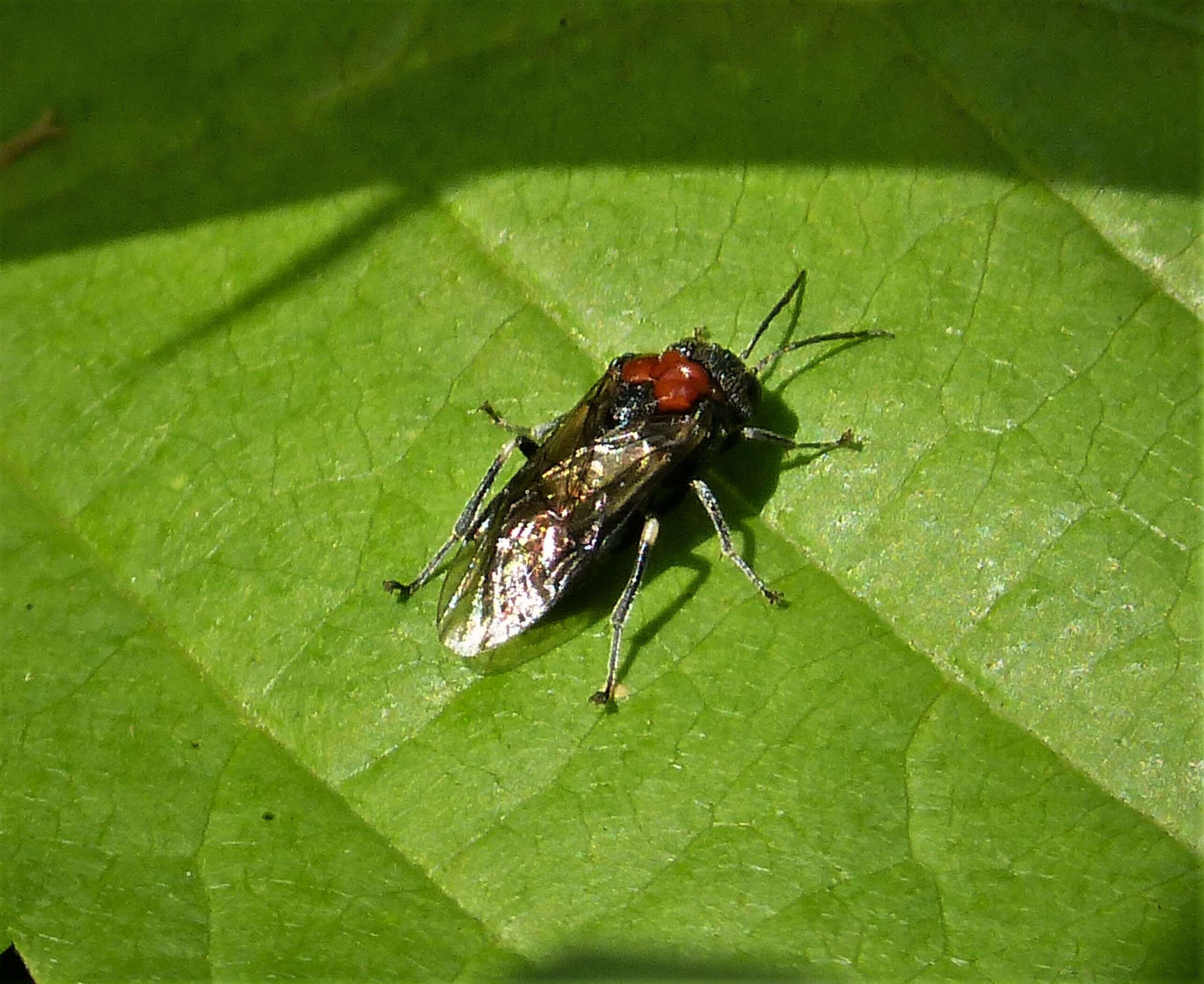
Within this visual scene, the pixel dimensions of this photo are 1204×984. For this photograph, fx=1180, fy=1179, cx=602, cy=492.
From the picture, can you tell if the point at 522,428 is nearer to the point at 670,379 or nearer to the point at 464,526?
the point at 464,526

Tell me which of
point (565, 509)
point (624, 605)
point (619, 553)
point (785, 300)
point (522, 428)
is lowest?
point (619, 553)

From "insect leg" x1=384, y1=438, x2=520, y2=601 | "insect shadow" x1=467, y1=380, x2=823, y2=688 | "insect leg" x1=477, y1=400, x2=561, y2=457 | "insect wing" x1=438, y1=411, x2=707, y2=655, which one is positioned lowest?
"insect shadow" x1=467, y1=380, x2=823, y2=688

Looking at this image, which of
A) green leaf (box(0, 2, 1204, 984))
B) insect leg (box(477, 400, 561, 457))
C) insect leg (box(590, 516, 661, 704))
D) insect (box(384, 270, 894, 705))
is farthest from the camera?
insect leg (box(477, 400, 561, 457))

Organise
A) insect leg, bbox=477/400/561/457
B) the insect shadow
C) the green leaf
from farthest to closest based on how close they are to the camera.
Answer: insect leg, bbox=477/400/561/457, the insect shadow, the green leaf

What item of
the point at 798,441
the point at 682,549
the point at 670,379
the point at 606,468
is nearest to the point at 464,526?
the point at 606,468

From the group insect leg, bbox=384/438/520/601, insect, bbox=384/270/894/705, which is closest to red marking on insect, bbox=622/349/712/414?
insect, bbox=384/270/894/705

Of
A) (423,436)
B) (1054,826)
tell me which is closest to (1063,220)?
(1054,826)

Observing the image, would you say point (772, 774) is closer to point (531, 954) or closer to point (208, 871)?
point (531, 954)

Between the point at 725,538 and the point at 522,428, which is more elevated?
the point at 522,428

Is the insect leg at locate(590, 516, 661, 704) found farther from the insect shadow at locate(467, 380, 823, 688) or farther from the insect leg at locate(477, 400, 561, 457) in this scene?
the insect leg at locate(477, 400, 561, 457)
